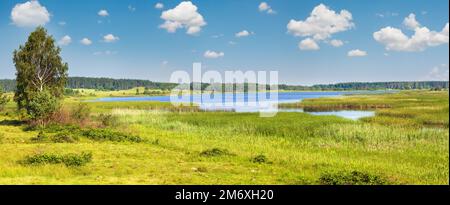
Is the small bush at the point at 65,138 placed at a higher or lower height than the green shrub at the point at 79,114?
lower

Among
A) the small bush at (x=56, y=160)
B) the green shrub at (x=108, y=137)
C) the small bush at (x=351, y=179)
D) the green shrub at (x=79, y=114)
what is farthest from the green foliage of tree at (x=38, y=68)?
the small bush at (x=351, y=179)

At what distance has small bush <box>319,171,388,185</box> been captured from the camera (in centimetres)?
1280

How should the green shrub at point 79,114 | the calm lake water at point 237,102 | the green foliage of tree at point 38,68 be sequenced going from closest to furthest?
the green shrub at point 79,114, the green foliage of tree at point 38,68, the calm lake water at point 237,102

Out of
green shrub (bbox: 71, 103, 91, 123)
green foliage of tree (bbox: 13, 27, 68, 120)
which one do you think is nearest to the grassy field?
green shrub (bbox: 71, 103, 91, 123)

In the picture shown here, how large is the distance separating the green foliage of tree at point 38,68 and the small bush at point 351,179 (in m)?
29.1

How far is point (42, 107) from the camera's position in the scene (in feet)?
98.6

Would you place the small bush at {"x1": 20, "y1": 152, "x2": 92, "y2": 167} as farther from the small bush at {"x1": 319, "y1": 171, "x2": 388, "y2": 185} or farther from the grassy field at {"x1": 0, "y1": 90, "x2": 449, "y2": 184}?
the small bush at {"x1": 319, "y1": 171, "x2": 388, "y2": 185}

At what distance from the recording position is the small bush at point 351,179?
1280 centimetres

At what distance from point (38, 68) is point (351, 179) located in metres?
33.1

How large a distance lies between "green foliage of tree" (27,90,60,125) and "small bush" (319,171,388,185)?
24220mm

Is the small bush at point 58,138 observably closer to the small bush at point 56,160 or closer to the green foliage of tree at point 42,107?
the small bush at point 56,160

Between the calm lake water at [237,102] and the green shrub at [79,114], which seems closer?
the green shrub at [79,114]

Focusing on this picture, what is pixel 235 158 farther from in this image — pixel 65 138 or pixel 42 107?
pixel 42 107
